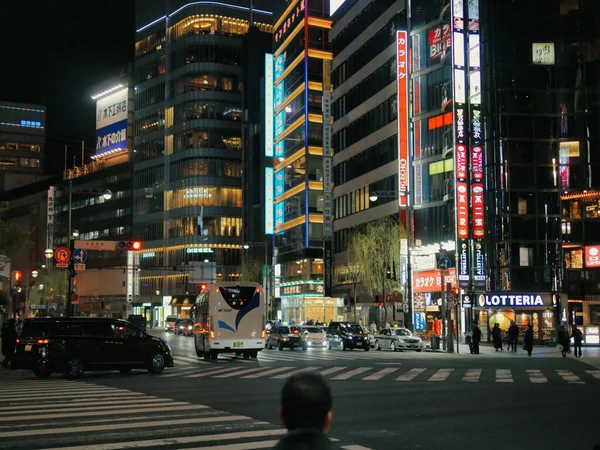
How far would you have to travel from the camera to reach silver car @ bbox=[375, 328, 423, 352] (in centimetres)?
4431

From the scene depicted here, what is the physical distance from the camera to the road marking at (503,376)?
2377 cm

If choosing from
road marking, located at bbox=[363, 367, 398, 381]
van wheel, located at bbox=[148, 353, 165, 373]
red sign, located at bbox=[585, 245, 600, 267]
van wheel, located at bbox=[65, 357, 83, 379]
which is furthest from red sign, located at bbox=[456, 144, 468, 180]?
van wheel, located at bbox=[65, 357, 83, 379]

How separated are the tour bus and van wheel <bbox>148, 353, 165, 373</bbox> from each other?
8140mm

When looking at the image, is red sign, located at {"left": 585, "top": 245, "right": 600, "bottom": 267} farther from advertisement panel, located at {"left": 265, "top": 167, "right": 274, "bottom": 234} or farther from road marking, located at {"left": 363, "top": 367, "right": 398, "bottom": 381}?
advertisement panel, located at {"left": 265, "top": 167, "right": 274, "bottom": 234}

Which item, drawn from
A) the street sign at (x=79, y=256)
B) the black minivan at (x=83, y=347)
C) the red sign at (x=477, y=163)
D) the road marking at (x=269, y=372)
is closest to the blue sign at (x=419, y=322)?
the red sign at (x=477, y=163)

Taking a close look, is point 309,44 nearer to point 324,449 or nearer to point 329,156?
point 329,156

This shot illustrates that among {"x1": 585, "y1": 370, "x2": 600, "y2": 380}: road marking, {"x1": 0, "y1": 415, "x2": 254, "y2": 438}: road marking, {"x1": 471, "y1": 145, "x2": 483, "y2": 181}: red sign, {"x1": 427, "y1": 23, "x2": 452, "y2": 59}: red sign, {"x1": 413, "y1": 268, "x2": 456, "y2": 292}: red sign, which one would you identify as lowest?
{"x1": 585, "y1": 370, "x2": 600, "y2": 380}: road marking

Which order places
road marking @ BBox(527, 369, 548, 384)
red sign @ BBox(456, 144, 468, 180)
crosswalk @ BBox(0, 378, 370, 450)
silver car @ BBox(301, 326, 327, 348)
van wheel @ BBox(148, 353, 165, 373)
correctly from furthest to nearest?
red sign @ BBox(456, 144, 468, 180)
silver car @ BBox(301, 326, 327, 348)
van wheel @ BBox(148, 353, 165, 373)
road marking @ BBox(527, 369, 548, 384)
crosswalk @ BBox(0, 378, 370, 450)

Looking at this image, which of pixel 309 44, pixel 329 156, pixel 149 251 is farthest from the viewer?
pixel 149 251

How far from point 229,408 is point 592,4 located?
4773 cm

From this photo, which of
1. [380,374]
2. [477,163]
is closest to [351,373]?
[380,374]

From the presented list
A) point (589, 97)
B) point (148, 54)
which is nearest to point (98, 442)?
point (589, 97)

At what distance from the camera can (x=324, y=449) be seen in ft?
13.2

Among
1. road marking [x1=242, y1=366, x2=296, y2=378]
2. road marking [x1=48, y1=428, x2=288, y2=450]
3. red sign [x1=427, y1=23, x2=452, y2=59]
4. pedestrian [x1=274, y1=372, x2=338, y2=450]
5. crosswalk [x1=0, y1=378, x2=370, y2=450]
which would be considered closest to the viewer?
pedestrian [x1=274, y1=372, x2=338, y2=450]
